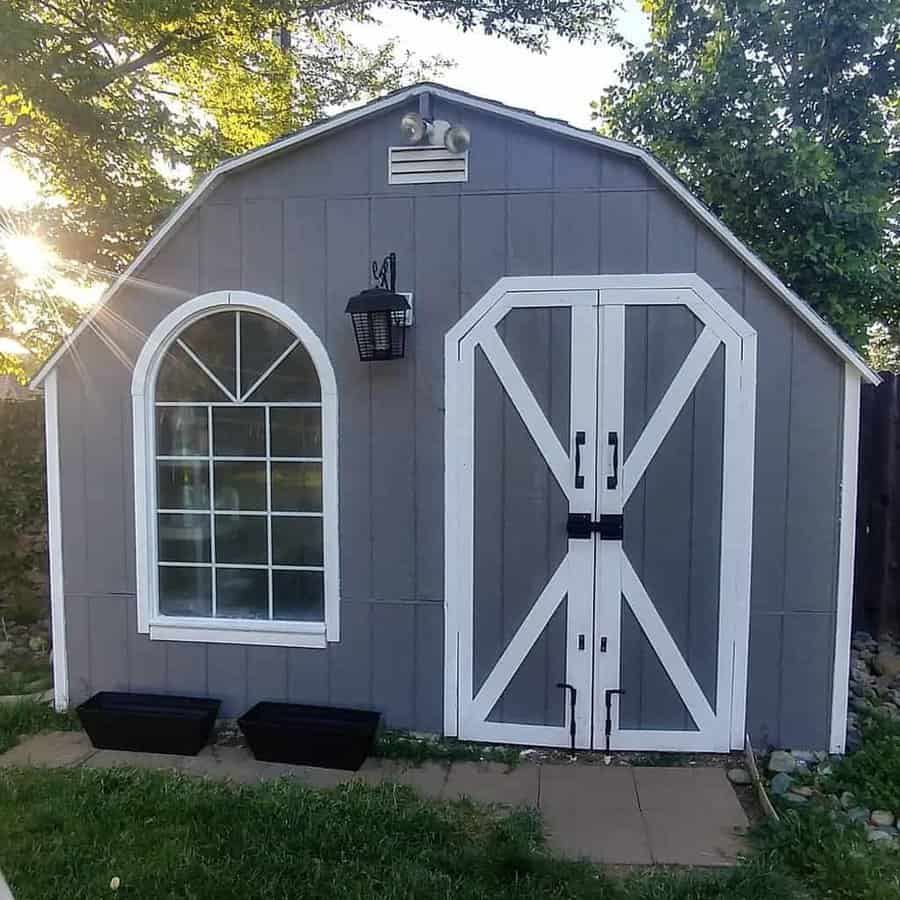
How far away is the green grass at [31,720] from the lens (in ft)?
12.4

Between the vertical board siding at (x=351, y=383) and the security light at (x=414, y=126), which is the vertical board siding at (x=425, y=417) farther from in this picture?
the security light at (x=414, y=126)

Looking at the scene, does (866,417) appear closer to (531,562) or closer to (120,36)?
(531,562)

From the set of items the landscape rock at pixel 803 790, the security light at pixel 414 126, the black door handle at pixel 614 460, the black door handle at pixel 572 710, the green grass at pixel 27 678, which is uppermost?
the security light at pixel 414 126

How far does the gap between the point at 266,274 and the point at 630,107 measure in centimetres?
499

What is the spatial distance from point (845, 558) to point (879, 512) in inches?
91.8

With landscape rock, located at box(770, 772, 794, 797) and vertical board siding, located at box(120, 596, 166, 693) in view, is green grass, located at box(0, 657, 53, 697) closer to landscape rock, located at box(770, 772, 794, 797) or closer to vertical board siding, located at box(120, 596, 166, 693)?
vertical board siding, located at box(120, 596, 166, 693)

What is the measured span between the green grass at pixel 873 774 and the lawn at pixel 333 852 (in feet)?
1.07

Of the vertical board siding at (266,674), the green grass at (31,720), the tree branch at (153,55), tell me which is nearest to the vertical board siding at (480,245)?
the vertical board siding at (266,674)

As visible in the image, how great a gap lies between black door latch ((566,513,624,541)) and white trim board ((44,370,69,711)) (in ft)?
8.73

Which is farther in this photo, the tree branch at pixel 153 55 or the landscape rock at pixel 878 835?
the tree branch at pixel 153 55

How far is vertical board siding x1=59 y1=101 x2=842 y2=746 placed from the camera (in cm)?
339

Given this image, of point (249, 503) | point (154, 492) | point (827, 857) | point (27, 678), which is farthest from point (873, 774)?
point (27, 678)

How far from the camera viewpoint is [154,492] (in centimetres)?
382

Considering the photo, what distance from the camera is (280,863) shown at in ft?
8.39
